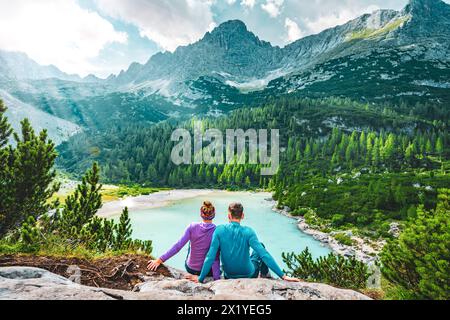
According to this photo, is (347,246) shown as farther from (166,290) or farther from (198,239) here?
(166,290)

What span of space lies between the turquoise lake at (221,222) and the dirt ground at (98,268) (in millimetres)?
22167

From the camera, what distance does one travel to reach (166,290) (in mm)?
5516

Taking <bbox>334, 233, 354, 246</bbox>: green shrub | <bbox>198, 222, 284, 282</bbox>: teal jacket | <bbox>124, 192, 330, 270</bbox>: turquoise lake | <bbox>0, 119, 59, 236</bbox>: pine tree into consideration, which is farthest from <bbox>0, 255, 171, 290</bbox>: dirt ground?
<bbox>334, 233, 354, 246</bbox>: green shrub

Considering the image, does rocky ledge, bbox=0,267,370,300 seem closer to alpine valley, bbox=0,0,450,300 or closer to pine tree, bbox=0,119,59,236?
alpine valley, bbox=0,0,450,300

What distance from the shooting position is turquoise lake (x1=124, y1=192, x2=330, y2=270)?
35734 millimetres

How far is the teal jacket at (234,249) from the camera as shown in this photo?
21.2 ft

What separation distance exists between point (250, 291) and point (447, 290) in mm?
5970

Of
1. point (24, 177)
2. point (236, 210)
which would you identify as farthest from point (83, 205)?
point (236, 210)

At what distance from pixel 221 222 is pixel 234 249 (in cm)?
4534

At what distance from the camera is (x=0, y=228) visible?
12.6 m

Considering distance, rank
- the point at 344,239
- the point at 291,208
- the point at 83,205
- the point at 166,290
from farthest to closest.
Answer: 1. the point at 291,208
2. the point at 344,239
3. the point at 83,205
4. the point at 166,290

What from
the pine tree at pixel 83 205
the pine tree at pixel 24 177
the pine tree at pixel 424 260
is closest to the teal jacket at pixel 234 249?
the pine tree at pixel 424 260

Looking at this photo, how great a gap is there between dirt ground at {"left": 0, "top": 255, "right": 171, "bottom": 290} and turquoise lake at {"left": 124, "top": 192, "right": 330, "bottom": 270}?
22.2 metres
